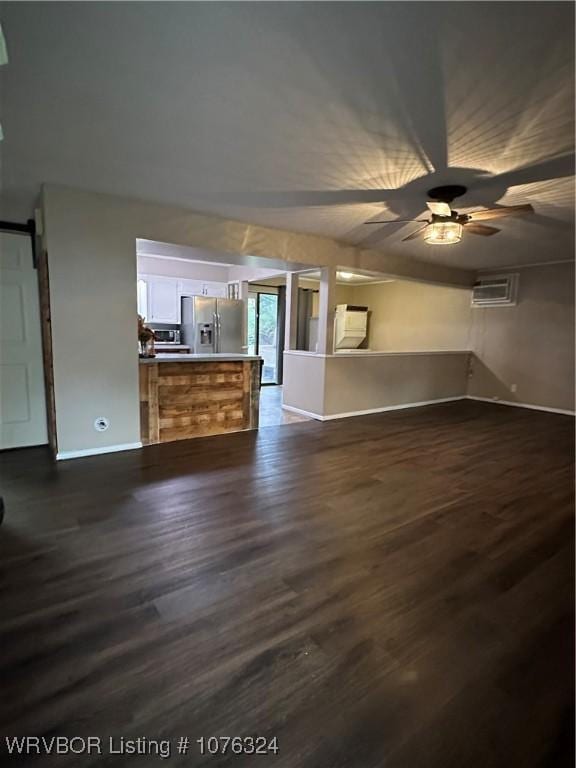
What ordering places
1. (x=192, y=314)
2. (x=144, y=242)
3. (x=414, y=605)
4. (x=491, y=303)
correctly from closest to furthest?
(x=414, y=605) → (x=144, y=242) → (x=192, y=314) → (x=491, y=303)

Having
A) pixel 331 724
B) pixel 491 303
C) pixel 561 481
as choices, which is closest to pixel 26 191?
pixel 331 724

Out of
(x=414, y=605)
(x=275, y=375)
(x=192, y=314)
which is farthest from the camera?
(x=275, y=375)

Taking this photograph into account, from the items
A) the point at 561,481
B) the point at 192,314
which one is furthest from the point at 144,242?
the point at 561,481

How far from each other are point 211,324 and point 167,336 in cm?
95

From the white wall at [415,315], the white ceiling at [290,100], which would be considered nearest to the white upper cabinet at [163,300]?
the white ceiling at [290,100]

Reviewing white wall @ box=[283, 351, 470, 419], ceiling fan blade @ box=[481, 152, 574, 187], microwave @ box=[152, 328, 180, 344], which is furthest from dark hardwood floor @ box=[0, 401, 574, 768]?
microwave @ box=[152, 328, 180, 344]

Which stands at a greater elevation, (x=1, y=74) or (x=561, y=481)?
(x=1, y=74)

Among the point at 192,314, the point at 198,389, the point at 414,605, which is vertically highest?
the point at 192,314

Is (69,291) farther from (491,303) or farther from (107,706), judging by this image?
(491,303)

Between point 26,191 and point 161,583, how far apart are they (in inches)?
134

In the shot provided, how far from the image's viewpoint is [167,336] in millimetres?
6793

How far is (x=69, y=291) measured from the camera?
3330 mm

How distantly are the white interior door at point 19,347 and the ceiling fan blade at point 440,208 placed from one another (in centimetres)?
380

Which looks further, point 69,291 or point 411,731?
point 69,291
